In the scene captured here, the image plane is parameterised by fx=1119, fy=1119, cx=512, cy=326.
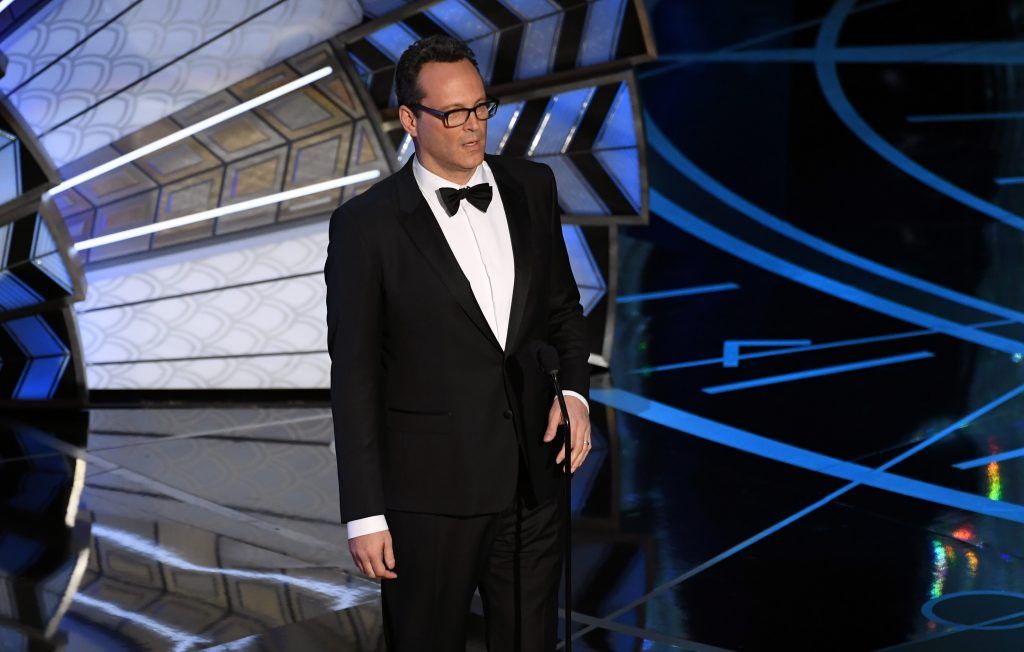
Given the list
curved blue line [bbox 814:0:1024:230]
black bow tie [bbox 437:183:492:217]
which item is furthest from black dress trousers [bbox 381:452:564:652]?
curved blue line [bbox 814:0:1024:230]

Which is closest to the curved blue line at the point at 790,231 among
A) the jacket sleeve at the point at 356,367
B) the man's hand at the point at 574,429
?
the man's hand at the point at 574,429

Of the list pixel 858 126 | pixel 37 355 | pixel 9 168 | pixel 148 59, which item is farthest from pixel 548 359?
pixel 858 126

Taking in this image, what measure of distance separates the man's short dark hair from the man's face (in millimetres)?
11

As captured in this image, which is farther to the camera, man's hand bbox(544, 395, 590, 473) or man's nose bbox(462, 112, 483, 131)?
man's hand bbox(544, 395, 590, 473)

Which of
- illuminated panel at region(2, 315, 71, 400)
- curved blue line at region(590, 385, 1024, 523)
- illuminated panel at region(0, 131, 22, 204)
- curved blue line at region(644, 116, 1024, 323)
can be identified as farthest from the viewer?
curved blue line at region(644, 116, 1024, 323)

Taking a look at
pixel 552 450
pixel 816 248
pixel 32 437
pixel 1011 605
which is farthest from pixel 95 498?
pixel 816 248

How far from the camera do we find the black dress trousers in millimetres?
2227

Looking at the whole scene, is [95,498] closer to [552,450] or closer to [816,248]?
[552,450]

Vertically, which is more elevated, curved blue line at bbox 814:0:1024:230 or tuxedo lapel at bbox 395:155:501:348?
curved blue line at bbox 814:0:1024:230

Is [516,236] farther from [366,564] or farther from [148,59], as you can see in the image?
[148,59]

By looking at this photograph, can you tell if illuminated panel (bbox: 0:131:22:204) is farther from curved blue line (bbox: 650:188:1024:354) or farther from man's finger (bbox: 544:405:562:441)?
curved blue line (bbox: 650:188:1024:354)

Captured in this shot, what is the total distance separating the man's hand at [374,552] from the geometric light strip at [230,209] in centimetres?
451

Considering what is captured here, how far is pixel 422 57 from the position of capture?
214 centimetres

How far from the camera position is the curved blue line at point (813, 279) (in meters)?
6.73
